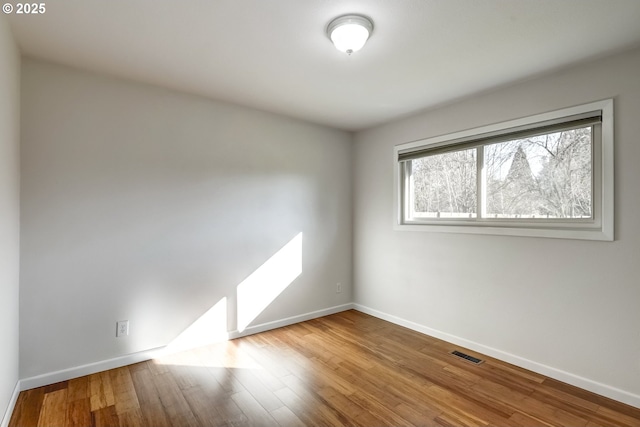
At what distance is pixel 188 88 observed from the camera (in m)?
2.81

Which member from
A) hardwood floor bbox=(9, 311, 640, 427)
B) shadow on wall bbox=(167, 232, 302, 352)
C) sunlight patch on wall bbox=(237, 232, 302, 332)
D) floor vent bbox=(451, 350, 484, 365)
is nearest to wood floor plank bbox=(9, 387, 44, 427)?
hardwood floor bbox=(9, 311, 640, 427)

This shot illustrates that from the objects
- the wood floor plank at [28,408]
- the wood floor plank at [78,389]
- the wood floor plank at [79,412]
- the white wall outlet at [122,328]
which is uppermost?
the white wall outlet at [122,328]

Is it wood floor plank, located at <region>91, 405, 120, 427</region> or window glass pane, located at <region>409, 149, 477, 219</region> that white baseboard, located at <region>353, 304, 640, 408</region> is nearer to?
window glass pane, located at <region>409, 149, 477, 219</region>

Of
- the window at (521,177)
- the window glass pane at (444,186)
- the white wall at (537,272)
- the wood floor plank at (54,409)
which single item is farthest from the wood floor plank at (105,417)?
the window glass pane at (444,186)

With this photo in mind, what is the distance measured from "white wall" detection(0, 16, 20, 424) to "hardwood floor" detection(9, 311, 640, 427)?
357 millimetres

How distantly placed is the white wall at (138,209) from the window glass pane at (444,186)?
1.33 meters

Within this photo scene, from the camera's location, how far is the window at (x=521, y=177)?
2.30 metres

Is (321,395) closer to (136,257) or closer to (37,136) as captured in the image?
(136,257)

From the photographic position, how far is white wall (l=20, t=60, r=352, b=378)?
2297 millimetres

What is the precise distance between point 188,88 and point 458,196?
9.22ft

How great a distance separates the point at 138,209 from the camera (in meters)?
2.67

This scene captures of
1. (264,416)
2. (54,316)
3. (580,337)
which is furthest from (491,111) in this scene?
(54,316)

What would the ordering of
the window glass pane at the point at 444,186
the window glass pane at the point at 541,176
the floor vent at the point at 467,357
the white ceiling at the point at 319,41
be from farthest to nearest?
the window glass pane at the point at 444,186 < the floor vent at the point at 467,357 < the window glass pane at the point at 541,176 < the white ceiling at the point at 319,41

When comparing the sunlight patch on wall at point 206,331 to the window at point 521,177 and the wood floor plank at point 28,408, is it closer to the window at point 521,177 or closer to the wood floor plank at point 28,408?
the wood floor plank at point 28,408
